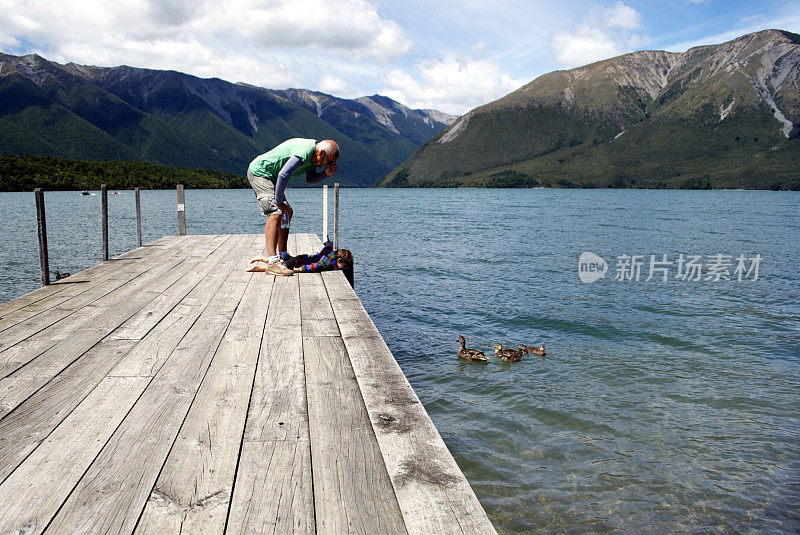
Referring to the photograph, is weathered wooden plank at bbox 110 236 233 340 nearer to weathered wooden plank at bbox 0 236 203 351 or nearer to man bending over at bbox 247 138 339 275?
weathered wooden plank at bbox 0 236 203 351

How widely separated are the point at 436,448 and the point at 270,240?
6.23m

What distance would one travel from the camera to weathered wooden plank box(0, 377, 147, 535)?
2152 millimetres

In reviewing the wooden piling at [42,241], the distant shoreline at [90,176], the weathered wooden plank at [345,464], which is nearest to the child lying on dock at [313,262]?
the wooden piling at [42,241]

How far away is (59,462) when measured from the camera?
2.55 m

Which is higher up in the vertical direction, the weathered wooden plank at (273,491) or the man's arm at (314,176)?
the man's arm at (314,176)

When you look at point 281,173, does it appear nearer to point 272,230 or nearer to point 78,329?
point 272,230

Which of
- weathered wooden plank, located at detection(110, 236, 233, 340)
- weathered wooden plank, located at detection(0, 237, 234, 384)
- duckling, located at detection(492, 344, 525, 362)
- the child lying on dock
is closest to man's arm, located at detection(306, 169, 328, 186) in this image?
the child lying on dock

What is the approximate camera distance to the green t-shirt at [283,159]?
25.7 feet

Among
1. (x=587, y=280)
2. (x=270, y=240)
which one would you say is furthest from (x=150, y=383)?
(x=587, y=280)

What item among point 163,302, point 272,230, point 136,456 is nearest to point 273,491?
point 136,456

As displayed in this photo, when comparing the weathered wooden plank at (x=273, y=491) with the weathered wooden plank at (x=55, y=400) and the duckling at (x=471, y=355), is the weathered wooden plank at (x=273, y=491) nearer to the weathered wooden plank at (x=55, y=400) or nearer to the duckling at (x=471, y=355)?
the weathered wooden plank at (x=55, y=400)

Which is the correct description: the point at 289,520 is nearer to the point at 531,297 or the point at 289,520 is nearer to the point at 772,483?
the point at 772,483

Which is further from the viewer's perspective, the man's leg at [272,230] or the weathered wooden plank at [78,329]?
the man's leg at [272,230]

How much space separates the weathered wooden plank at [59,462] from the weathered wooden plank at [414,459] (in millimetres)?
1481
